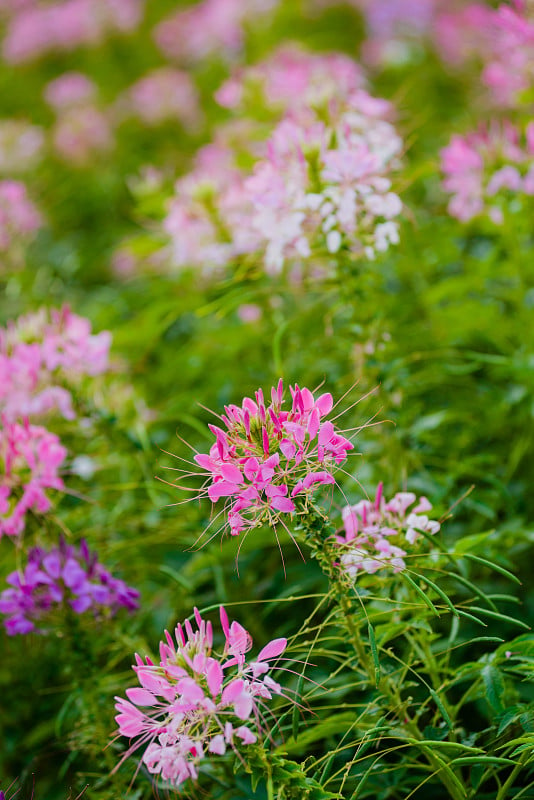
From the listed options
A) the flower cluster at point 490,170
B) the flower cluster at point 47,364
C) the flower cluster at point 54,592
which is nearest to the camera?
the flower cluster at point 54,592

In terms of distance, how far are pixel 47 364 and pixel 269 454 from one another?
54 cm

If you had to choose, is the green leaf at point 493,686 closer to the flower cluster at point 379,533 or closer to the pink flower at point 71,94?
the flower cluster at point 379,533

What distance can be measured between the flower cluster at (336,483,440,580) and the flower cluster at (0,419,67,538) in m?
0.40

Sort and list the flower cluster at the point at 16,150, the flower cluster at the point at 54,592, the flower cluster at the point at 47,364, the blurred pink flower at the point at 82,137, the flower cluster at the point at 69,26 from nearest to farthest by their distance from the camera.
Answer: the flower cluster at the point at 54,592 < the flower cluster at the point at 47,364 < the flower cluster at the point at 16,150 < the blurred pink flower at the point at 82,137 < the flower cluster at the point at 69,26

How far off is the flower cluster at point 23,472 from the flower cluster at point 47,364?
0.08 metres

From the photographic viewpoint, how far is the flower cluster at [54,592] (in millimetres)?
876

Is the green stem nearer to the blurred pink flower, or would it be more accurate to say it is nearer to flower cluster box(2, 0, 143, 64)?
the blurred pink flower

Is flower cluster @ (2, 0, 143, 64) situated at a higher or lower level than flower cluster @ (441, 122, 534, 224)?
higher

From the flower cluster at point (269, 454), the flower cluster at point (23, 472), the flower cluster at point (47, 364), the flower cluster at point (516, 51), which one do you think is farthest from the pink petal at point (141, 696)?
the flower cluster at point (516, 51)

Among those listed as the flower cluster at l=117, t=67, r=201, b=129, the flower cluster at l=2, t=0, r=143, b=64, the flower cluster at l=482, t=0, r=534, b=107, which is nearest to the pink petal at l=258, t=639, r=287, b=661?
the flower cluster at l=482, t=0, r=534, b=107

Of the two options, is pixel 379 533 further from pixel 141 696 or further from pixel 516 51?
pixel 516 51

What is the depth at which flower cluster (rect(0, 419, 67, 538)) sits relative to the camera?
896 millimetres

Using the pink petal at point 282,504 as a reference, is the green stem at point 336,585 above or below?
below

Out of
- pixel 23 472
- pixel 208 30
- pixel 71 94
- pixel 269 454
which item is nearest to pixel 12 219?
pixel 23 472
